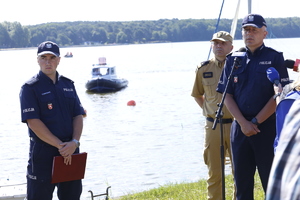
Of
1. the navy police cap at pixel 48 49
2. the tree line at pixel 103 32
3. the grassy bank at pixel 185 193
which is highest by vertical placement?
the navy police cap at pixel 48 49

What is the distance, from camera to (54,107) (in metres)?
4.19

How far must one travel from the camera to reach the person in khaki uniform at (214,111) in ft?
16.6

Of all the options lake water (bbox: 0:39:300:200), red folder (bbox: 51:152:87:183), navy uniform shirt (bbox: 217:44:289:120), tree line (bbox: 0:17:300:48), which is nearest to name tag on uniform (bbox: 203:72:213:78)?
navy uniform shirt (bbox: 217:44:289:120)

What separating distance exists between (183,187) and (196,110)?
19.0 metres

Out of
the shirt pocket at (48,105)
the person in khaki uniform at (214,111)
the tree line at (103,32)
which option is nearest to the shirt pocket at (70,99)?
the shirt pocket at (48,105)

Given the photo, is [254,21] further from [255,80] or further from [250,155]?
[250,155]

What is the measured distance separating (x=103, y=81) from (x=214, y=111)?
32399mm

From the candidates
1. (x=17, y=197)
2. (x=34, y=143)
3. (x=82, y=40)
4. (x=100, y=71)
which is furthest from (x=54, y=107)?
(x=82, y=40)

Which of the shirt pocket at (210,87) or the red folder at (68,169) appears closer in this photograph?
the red folder at (68,169)

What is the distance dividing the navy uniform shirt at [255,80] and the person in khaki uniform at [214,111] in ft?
2.67

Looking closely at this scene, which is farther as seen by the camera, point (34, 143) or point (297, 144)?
point (34, 143)

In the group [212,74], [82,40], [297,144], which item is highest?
[297,144]

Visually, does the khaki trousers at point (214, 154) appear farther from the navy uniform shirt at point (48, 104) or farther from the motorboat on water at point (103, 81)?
the motorboat on water at point (103, 81)

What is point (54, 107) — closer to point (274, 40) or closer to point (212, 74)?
point (212, 74)
